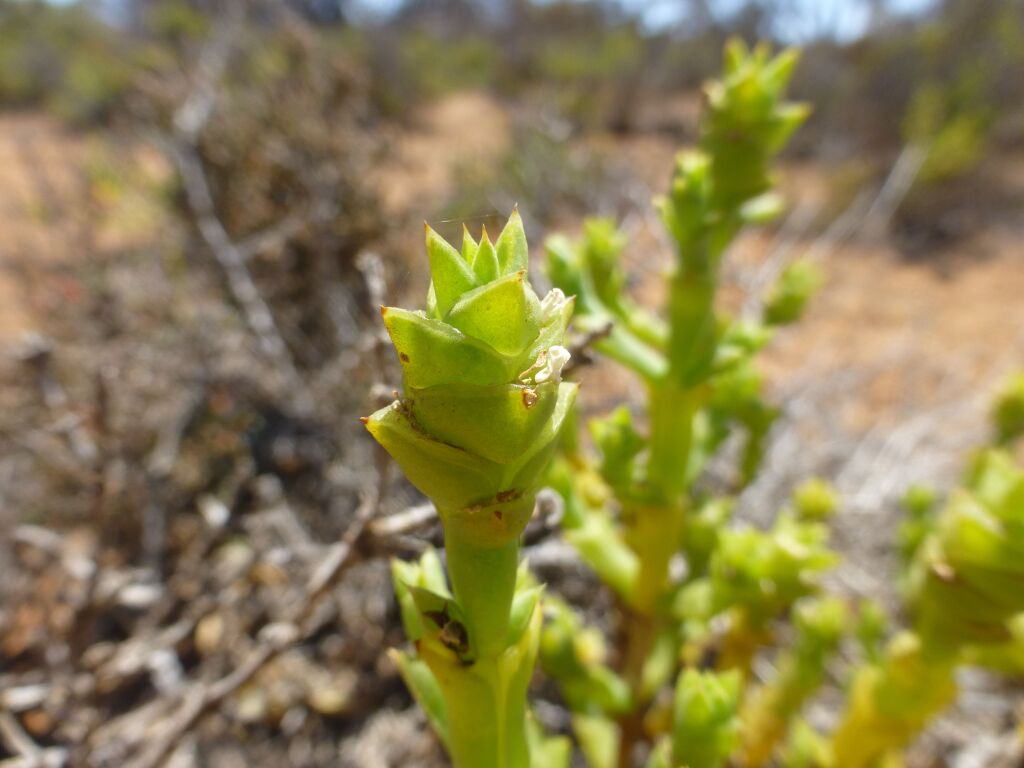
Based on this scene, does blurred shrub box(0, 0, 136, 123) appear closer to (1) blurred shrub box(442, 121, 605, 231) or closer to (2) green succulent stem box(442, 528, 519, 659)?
(1) blurred shrub box(442, 121, 605, 231)

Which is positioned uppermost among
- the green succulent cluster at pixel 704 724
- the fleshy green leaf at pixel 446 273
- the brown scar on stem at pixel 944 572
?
the fleshy green leaf at pixel 446 273

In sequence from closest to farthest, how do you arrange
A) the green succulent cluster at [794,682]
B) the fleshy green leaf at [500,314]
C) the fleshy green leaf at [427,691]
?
the fleshy green leaf at [500,314]
the fleshy green leaf at [427,691]
the green succulent cluster at [794,682]

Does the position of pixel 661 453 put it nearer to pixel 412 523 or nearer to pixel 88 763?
pixel 412 523

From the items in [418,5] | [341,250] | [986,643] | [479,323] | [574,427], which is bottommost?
[986,643]

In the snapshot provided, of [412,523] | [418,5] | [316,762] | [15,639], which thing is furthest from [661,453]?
[418,5]

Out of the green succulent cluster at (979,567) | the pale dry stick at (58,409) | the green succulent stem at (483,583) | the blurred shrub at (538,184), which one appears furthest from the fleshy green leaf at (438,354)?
the blurred shrub at (538,184)

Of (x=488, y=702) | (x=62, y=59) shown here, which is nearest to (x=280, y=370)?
(x=488, y=702)

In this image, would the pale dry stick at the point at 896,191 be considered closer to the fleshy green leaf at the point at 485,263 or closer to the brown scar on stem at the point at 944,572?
the brown scar on stem at the point at 944,572

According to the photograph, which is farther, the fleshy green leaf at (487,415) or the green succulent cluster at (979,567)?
the green succulent cluster at (979,567)

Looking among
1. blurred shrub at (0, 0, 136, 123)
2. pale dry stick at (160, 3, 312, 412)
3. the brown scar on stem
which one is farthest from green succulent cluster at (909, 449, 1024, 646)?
blurred shrub at (0, 0, 136, 123)
